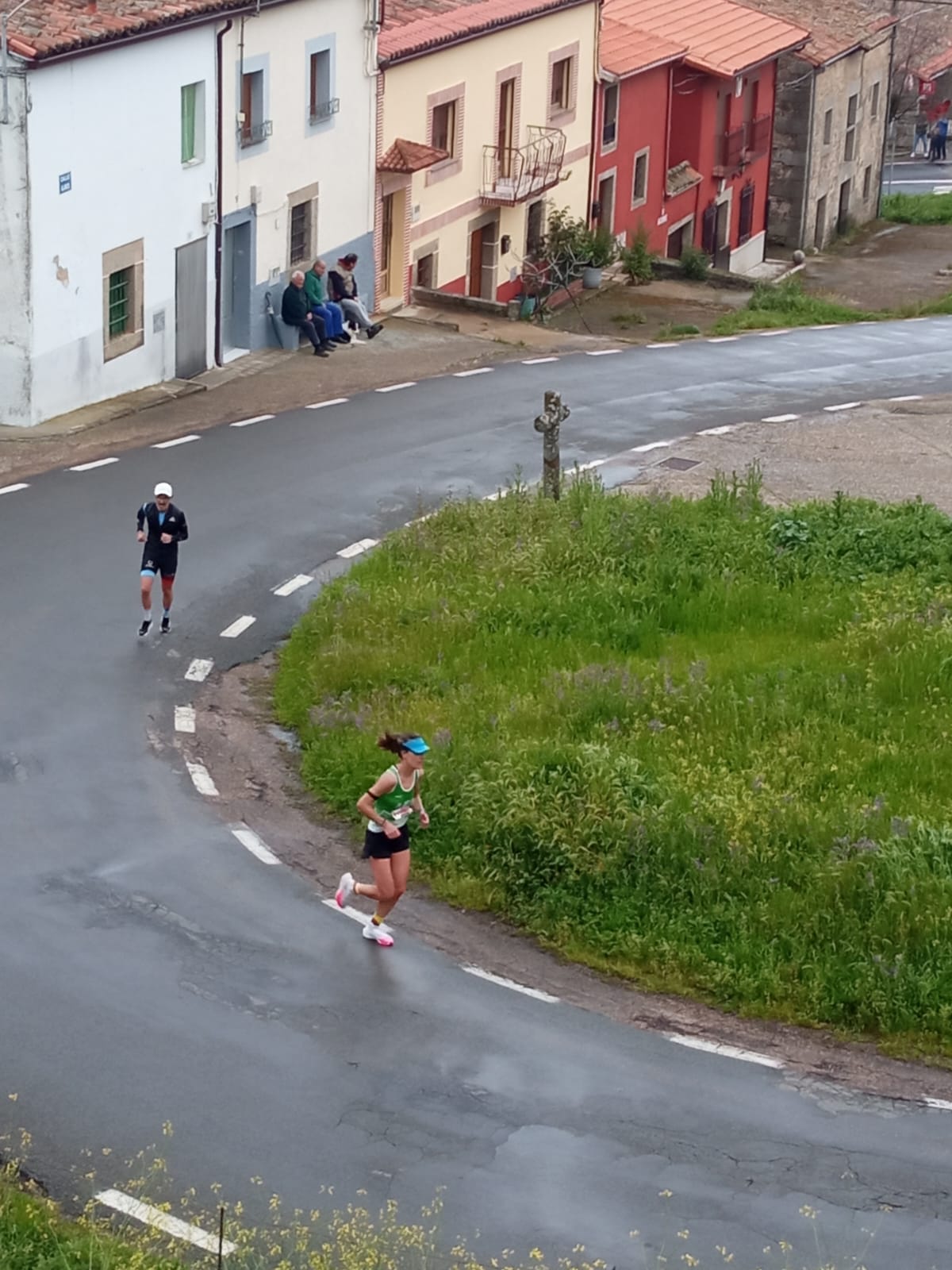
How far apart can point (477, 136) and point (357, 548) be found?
62.7 feet

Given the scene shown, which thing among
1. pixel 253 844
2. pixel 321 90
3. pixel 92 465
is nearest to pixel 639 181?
pixel 321 90

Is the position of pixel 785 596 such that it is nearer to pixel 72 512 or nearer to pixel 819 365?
pixel 72 512

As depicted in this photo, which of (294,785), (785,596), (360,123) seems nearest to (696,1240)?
(294,785)

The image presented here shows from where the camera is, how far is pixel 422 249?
121 ft

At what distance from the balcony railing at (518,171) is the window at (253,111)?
31.3ft

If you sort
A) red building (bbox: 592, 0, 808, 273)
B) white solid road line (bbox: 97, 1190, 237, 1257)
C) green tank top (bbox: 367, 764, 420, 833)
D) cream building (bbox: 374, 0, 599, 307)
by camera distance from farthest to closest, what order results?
red building (bbox: 592, 0, 808, 273)
cream building (bbox: 374, 0, 599, 307)
green tank top (bbox: 367, 764, 420, 833)
white solid road line (bbox: 97, 1190, 237, 1257)

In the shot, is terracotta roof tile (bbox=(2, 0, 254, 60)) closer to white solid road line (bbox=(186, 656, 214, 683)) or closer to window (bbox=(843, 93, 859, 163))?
white solid road line (bbox=(186, 656, 214, 683))

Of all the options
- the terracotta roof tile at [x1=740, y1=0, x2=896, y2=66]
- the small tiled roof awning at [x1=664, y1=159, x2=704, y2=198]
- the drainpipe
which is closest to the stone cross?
the drainpipe

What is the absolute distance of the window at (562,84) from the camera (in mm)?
40938

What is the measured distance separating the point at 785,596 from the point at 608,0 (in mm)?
33411

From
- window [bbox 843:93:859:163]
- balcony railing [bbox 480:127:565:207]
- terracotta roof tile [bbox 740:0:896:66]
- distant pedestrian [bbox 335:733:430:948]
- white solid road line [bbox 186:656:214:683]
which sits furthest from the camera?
window [bbox 843:93:859:163]

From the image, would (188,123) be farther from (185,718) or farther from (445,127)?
(185,718)

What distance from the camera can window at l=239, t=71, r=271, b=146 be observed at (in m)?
29.5

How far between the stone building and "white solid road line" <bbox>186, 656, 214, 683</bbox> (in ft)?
131
